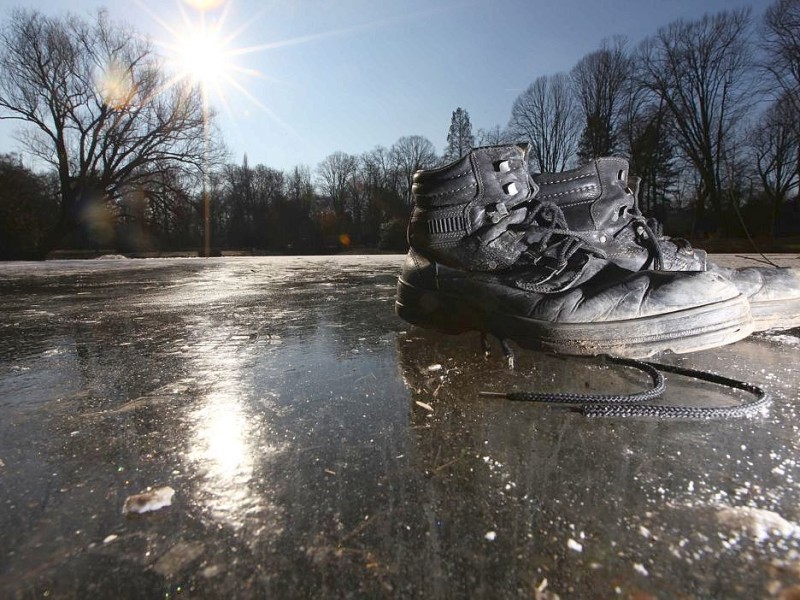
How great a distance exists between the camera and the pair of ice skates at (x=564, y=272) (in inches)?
49.4

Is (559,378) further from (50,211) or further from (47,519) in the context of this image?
(50,211)

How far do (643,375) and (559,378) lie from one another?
22 centimetres

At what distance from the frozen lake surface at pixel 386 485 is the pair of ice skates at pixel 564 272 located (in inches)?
4.7

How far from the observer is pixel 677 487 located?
636 millimetres

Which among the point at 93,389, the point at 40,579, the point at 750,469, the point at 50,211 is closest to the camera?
the point at 40,579

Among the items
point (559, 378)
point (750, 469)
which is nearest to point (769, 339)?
point (559, 378)

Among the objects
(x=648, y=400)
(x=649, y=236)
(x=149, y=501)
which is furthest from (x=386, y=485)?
(x=649, y=236)

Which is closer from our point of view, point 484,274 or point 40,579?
point 40,579

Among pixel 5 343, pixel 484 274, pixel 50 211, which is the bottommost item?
pixel 5 343

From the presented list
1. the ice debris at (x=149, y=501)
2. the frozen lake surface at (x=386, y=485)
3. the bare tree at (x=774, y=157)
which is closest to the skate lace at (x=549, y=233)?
the frozen lake surface at (x=386, y=485)

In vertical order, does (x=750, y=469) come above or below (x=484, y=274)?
below

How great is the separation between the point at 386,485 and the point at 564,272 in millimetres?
1021

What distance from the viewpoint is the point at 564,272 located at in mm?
1438

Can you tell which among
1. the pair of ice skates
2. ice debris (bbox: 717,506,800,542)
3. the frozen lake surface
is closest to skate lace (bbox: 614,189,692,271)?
the pair of ice skates
